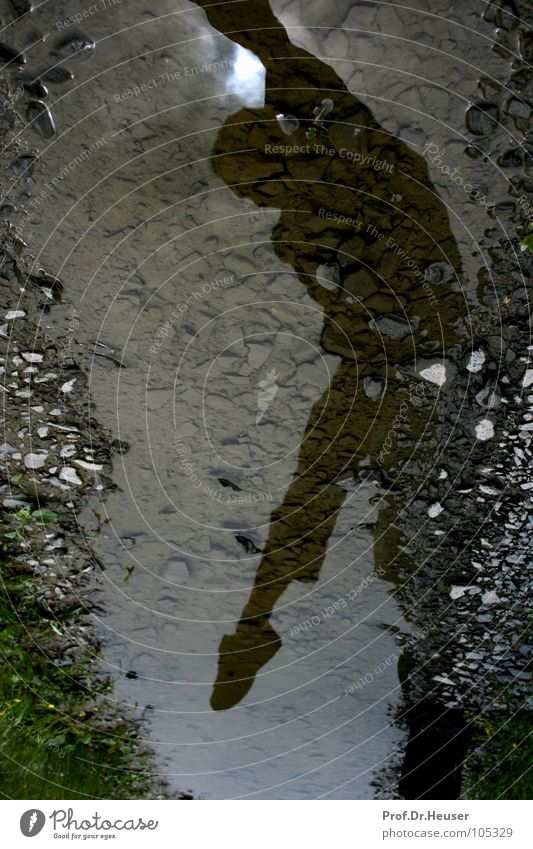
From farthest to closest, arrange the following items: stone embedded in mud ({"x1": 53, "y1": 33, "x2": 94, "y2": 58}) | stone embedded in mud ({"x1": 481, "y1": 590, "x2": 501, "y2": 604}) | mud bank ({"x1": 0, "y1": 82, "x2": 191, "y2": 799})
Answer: stone embedded in mud ({"x1": 481, "y1": 590, "x2": 501, "y2": 604}) < mud bank ({"x1": 0, "y1": 82, "x2": 191, "y2": 799}) < stone embedded in mud ({"x1": 53, "y1": 33, "x2": 94, "y2": 58})

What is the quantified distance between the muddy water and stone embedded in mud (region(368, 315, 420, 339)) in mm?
11

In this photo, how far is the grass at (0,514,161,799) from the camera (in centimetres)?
118

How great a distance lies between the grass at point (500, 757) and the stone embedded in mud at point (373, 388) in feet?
2.52

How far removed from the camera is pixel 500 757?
123 cm

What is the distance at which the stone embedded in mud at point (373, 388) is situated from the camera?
1.04 m

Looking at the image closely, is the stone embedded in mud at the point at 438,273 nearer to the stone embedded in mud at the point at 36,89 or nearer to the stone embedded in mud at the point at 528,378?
the stone embedded in mud at the point at 528,378

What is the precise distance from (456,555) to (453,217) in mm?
658

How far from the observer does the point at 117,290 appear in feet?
3.30

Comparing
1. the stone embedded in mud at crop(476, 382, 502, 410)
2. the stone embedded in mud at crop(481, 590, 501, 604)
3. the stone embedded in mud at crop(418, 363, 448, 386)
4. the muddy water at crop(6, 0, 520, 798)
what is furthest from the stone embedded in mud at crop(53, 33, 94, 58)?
the stone embedded in mud at crop(481, 590, 501, 604)

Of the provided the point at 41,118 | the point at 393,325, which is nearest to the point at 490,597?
the point at 393,325

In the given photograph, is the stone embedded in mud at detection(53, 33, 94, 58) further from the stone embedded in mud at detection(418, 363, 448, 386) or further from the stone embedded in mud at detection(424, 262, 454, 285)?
the stone embedded in mud at detection(418, 363, 448, 386)

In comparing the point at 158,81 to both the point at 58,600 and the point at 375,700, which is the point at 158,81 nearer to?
the point at 58,600

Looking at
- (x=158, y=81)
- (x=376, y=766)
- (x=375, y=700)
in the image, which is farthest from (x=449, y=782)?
(x=158, y=81)

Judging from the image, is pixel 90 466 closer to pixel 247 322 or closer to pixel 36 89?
pixel 247 322
